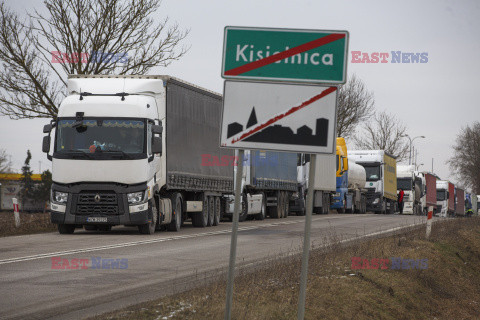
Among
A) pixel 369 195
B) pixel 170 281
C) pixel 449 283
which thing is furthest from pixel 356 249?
pixel 369 195

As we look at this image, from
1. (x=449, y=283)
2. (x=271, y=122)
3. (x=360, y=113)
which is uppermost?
(x=360, y=113)

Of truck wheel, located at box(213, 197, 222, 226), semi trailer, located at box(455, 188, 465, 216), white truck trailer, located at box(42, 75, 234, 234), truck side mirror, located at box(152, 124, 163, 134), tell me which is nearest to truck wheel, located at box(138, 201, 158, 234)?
white truck trailer, located at box(42, 75, 234, 234)

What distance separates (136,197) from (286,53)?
1415 cm

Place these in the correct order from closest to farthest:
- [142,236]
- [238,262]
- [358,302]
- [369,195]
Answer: [358,302], [238,262], [142,236], [369,195]

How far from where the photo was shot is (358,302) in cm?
1031

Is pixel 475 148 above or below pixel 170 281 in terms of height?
above

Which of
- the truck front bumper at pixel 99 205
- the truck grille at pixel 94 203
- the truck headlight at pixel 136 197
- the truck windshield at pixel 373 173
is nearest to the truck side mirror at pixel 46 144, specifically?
the truck front bumper at pixel 99 205

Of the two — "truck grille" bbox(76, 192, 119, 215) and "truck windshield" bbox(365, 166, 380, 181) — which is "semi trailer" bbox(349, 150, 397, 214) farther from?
"truck grille" bbox(76, 192, 119, 215)

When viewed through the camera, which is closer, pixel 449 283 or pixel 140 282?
pixel 140 282

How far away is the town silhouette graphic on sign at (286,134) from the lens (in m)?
6.59

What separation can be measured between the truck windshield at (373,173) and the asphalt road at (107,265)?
99.8 ft

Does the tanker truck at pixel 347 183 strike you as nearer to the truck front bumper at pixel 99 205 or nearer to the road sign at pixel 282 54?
the truck front bumper at pixel 99 205

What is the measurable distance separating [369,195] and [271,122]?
156 feet

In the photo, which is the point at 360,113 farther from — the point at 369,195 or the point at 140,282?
the point at 140,282
